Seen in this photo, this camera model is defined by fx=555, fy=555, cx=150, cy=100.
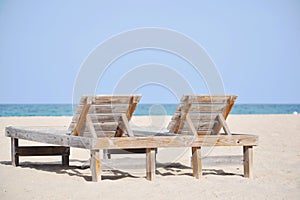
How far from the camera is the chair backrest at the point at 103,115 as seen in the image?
778cm

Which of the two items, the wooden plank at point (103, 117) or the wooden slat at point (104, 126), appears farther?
the wooden slat at point (104, 126)

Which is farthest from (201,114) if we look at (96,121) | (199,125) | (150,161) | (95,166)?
(95,166)

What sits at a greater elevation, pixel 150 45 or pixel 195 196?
pixel 150 45

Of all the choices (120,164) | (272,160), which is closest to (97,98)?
(120,164)

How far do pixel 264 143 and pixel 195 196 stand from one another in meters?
6.93

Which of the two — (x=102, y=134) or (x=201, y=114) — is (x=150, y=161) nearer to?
(x=102, y=134)

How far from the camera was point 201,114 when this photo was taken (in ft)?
27.7

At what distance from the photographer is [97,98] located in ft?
25.5

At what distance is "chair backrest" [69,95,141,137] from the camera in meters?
7.78

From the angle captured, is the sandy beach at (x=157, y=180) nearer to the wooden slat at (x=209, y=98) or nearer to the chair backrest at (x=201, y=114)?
the chair backrest at (x=201, y=114)

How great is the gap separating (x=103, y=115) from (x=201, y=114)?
1509mm

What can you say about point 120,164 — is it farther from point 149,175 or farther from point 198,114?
point 198,114

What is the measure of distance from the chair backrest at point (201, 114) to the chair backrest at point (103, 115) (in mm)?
736

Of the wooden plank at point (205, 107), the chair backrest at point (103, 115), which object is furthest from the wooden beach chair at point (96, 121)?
the wooden plank at point (205, 107)
